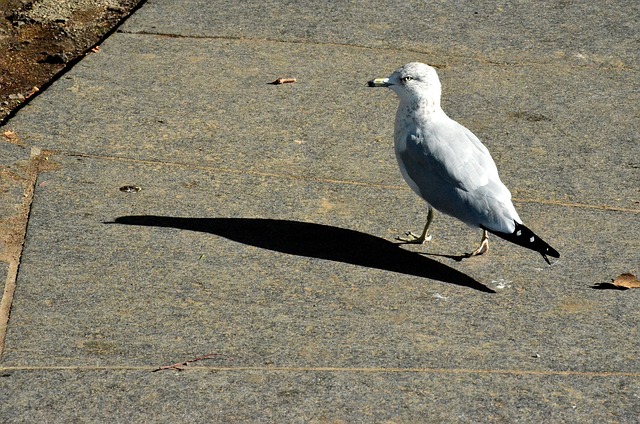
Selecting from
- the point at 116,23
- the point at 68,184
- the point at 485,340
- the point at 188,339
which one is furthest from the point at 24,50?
the point at 485,340

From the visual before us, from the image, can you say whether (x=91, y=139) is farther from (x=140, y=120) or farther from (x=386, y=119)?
(x=386, y=119)

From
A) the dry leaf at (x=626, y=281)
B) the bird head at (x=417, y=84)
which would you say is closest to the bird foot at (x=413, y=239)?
the bird head at (x=417, y=84)

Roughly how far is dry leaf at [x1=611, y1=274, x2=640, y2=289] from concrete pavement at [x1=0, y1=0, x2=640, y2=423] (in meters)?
0.04

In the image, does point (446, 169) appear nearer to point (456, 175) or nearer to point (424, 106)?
point (456, 175)

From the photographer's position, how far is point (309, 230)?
18.2 feet

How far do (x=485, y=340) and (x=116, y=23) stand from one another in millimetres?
4771

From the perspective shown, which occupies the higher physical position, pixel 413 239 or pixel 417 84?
pixel 417 84

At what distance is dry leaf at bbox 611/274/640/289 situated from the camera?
5.14 metres

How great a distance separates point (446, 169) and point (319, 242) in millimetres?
764

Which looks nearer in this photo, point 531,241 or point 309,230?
point 531,241

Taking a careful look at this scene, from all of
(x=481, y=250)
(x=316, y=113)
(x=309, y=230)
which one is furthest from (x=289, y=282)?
(x=316, y=113)

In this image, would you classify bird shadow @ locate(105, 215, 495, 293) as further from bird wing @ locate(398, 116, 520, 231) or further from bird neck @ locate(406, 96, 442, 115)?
bird neck @ locate(406, 96, 442, 115)

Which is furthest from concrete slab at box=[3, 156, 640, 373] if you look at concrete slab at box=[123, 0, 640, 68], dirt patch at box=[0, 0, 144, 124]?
concrete slab at box=[123, 0, 640, 68]

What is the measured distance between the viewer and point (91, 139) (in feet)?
20.7
